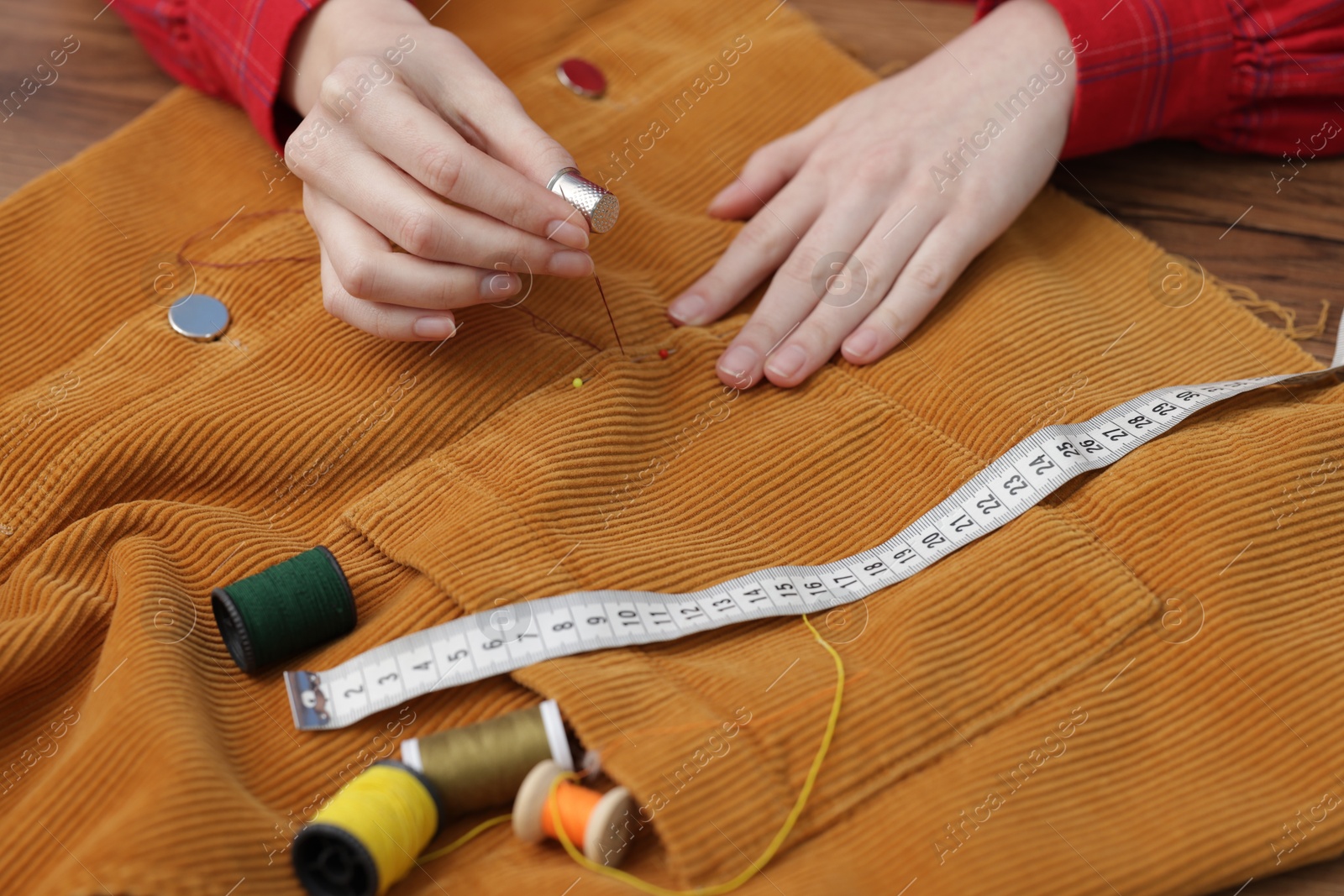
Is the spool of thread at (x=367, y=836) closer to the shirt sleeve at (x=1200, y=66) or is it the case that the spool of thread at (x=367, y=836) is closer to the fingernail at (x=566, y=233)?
the fingernail at (x=566, y=233)

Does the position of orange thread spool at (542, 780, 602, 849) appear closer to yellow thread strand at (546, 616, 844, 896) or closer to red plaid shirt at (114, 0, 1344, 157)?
yellow thread strand at (546, 616, 844, 896)

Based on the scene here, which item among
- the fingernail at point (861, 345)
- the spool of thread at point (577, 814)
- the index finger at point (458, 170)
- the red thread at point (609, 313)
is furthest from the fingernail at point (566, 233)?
the spool of thread at point (577, 814)

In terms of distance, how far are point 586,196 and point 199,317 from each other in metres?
0.69

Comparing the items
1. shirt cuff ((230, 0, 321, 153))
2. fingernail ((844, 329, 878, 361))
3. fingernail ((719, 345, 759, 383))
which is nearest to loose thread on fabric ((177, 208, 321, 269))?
shirt cuff ((230, 0, 321, 153))

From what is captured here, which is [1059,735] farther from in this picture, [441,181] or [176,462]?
[176,462]

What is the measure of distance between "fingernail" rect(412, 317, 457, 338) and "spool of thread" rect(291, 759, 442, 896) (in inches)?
24.4

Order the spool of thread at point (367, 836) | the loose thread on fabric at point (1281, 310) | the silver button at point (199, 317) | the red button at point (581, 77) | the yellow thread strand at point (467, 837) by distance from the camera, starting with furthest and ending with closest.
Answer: the red button at point (581, 77), the loose thread on fabric at point (1281, 310), the silver button at point (199, 317), the yellow thread strand at point (467, 837), the spool of thread at point (367, 836)

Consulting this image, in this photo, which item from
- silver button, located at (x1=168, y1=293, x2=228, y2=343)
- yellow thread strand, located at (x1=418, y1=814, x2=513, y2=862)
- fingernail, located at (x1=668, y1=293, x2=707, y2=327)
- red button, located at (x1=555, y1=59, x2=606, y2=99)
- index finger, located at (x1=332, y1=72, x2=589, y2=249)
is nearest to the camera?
yellow thread strand, located at (x1=418, y1=814, x2=513, y2=862)

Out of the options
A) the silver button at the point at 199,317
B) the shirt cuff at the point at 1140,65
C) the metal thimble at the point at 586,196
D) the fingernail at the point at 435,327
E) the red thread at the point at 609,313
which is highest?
the shirt cuff at the point at 1140,65

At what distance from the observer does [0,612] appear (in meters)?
1.35

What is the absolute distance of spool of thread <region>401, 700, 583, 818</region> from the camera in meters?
1.19

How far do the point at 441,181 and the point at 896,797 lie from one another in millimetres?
982

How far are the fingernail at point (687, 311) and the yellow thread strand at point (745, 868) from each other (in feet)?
2.50

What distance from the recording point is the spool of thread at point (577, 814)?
113 centimetres
